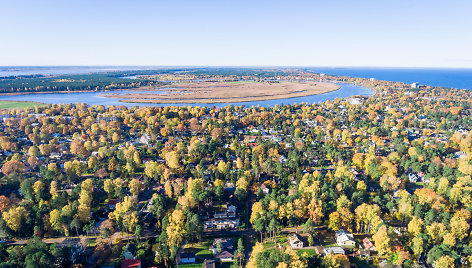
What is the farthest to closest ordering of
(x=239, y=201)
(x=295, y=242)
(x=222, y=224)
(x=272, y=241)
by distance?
(x=239, y=201)
(x=222, y=224)
(x=272, y=241)
(x=295, y=242)

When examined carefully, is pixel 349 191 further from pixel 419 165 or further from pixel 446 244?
pixel 419 165

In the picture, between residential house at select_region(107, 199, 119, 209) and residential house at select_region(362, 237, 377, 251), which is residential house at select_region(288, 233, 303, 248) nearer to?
residential house at select_region(362, 237, 377, 251)

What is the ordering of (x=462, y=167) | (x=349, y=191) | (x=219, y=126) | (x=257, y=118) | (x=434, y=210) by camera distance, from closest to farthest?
(x=434, y=210) → (x=349, y=191) → (x=462, y=167) → (x=219, y=126) → (x=257, y=118)

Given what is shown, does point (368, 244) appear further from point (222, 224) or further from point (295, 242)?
point (222, 224)

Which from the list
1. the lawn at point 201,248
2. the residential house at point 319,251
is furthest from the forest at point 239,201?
the residential house at point 319,251

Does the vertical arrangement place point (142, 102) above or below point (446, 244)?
above

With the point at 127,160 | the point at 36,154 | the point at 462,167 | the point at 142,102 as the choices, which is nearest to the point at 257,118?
the point at 127,160

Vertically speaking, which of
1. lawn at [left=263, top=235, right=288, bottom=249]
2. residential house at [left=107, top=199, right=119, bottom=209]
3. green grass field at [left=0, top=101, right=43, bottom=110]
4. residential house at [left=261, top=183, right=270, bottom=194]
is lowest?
lawn at [left=263, top=235, right=288, bottom=249]

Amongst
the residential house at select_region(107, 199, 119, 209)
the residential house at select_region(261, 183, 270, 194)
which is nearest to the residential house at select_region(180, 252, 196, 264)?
the residential house at select_region(107, 199, 119, 209)

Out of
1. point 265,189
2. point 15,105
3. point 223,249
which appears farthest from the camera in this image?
point 15,105

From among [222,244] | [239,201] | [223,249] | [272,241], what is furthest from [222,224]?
[272,241]

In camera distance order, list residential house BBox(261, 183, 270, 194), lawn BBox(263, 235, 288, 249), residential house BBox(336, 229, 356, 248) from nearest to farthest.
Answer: residential house BBox(336, 229, 356, 248) → lawn BBox(263, 235, 288, 249) → residential house BBox(261, 183, 270, 194)
